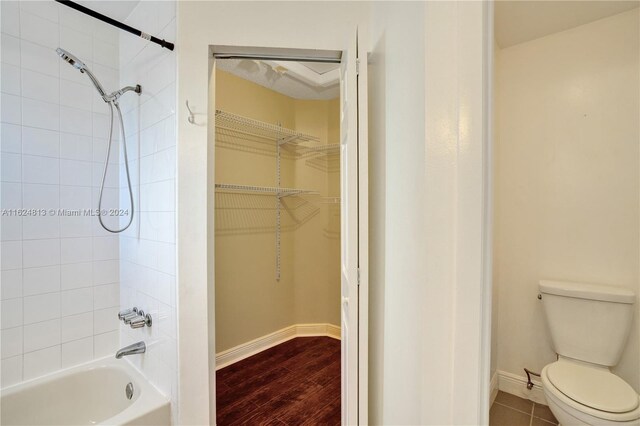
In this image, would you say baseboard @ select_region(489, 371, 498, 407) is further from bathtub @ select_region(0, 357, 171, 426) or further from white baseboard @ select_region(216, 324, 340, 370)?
bathtub @ select_region(0, 357, 171, 426)

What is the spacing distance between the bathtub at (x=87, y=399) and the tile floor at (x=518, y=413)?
2.02 metres

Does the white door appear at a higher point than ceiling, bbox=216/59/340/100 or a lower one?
lower

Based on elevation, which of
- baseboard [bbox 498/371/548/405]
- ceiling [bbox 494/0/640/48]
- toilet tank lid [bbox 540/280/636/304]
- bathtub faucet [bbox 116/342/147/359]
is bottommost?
baseboard [bbox 498/371/548/405]

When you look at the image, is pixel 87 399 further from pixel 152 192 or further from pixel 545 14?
pixel 545 14

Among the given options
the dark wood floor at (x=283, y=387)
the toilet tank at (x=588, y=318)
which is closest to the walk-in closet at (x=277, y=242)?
the dark wood floor at (x=283, y=387)

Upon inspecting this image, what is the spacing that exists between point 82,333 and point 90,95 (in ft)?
4.85

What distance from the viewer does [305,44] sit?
4.35ft

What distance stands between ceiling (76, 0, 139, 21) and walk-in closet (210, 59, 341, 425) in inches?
25.3

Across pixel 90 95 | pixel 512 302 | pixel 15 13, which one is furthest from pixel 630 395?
pixel 15 13

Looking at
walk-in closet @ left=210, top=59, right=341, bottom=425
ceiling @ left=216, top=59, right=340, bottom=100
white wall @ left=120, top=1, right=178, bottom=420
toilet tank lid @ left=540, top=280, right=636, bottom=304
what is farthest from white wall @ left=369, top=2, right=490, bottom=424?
ceiling @ left=216, top=59, right=340, bottom=100

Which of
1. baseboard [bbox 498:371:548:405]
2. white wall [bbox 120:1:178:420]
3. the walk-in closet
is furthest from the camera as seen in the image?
the walk-in closet

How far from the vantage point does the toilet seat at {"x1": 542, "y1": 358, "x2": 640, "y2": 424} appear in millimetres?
1305

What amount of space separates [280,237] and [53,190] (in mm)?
1720

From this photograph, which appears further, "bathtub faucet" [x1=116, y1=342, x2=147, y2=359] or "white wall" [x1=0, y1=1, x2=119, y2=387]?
"bathtub faucet" [x1=116, y1=342, x2=147, y2=359]
